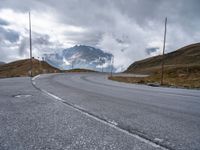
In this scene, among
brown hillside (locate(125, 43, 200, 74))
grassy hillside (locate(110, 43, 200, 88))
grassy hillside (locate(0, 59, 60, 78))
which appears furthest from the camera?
brown hillside (locate(125, 43, 200, 74))

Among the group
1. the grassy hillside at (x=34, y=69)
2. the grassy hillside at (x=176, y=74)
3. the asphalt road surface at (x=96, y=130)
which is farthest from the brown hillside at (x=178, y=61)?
Result: the asphalt road surface at (x=96, y=130)

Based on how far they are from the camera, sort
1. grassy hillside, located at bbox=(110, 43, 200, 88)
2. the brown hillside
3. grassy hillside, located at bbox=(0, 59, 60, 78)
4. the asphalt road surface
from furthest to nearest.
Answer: the brown hillside
grassy hillside, located at bbox=(0, 59, 60, 78)
grassy hillside, located at bbox=(110, 43, 200, 88)
the asphalt road surface

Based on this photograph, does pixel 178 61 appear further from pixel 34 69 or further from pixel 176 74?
→ pixel 34 69

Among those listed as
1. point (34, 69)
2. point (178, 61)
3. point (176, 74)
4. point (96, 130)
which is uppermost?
point (178, 61)

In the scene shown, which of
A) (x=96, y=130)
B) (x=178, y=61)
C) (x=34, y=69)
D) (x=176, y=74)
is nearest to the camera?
(x=96, y=130)

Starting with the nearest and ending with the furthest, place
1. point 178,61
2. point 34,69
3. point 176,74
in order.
A: point 176,74 → point 34,69 → point 178,61

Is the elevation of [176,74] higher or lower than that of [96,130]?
higher

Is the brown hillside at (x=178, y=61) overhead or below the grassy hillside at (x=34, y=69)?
overhead

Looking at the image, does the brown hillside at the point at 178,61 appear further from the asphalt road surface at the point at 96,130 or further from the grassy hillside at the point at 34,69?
the asphalt road surface at the point at 96,130

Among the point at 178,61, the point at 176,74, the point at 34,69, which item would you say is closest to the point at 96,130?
the point at 176,74

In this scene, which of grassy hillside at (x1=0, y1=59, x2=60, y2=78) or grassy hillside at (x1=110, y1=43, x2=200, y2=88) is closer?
grassy hillside at (x1=110, y1=43, x2=200, y2=88)

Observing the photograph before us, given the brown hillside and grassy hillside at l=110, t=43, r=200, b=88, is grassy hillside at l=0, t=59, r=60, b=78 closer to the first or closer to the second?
grassy hillside at l=110, t=43, r=200, b=88

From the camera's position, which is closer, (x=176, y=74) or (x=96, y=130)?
(x=96, y=130)

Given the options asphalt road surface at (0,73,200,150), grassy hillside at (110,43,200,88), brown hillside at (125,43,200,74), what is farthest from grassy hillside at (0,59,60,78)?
brown hillside at (125,43,200,74)
